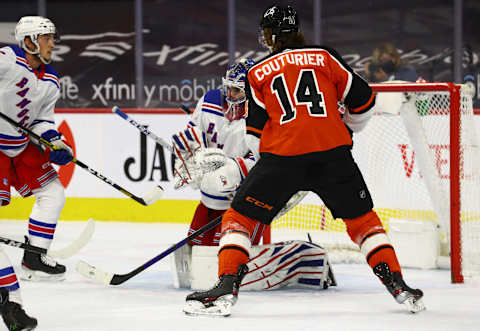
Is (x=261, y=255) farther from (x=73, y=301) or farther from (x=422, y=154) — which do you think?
(x=422, y=154)

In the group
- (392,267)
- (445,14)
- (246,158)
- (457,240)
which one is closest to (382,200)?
(457,240)

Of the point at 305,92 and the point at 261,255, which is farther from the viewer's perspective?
the point at 261,255

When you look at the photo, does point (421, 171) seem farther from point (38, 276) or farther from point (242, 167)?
point (38, 276)

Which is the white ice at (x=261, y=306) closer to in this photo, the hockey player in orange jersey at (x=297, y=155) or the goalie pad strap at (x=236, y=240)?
the hockey player in orange jersey at (x=297, y=155)

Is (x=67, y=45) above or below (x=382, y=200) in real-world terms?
above

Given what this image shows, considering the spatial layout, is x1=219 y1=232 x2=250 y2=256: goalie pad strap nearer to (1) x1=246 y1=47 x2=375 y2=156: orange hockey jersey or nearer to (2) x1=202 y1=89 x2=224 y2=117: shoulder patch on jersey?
(1) x1=246 y1=47 x2=375 y2=156: orange hockey jersey

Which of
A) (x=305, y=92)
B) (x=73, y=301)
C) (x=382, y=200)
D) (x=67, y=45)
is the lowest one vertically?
(x=73, y=301)

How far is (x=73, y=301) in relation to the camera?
353 cm

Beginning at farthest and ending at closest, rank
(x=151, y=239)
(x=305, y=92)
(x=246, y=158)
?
(x=151, y=239)
(x=246, y=158)
(x=305, y=92)

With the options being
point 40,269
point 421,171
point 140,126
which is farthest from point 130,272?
point 421,171

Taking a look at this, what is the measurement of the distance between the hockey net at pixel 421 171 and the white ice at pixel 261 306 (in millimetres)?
231

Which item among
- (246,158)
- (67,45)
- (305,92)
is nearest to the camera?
(305,92)

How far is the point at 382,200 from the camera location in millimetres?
4617

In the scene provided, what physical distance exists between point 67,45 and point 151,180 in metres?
3.18
